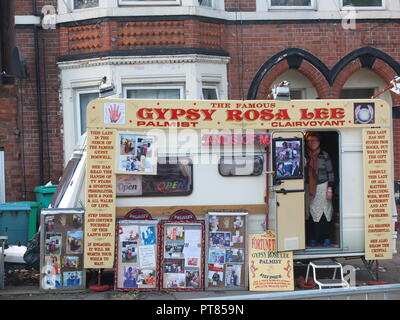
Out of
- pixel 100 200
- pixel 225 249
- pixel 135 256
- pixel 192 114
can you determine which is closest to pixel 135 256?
pixel 135 256

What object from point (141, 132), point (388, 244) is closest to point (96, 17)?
point (141, 132)

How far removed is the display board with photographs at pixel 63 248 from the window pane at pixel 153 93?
4035mm

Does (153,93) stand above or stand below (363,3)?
below

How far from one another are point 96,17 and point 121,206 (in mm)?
4706

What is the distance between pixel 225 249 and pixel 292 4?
21.0ft

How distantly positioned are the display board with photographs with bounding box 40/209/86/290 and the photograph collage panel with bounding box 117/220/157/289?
0.55m

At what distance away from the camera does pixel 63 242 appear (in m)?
9.13

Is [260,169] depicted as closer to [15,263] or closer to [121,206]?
[121,206]

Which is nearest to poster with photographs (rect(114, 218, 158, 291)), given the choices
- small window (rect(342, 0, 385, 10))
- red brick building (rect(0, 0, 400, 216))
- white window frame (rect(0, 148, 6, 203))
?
red brick building (rect(0, 0, 400, 216))

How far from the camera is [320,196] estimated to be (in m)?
9.91

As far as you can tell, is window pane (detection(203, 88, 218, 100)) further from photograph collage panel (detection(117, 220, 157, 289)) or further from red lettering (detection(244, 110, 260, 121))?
Answer: photograph collage panel (detection(117, 220, 157, 289))

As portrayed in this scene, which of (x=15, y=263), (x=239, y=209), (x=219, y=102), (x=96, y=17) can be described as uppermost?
(x=96, y=17)

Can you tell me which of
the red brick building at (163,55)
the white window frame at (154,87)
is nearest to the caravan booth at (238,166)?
the red brick building at (163,55)

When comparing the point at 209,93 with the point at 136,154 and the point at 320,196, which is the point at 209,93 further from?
the point at 136,154
